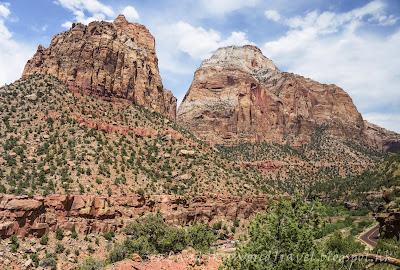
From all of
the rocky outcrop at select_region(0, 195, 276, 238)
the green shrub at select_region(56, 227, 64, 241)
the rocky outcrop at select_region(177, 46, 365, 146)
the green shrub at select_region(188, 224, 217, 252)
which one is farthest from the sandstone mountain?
the green shrub at select_region(56, 227, 64, 241)

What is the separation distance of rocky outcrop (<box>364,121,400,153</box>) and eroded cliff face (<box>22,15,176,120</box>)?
421 feet

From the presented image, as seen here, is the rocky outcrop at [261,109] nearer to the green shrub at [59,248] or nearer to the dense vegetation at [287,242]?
the green shrub at [59,248]

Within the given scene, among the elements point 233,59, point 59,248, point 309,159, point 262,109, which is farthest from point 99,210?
point 233,59

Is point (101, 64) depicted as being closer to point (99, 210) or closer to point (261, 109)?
point (99, 210)

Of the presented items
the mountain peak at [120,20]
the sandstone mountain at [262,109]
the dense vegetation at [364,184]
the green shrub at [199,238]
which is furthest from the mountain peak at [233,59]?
the green shrub at [199,238]

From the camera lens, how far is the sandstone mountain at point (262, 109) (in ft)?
A: 440

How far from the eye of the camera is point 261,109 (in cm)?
14200

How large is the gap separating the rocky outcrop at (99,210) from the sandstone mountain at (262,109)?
76.8m

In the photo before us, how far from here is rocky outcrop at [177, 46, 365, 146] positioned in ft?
440

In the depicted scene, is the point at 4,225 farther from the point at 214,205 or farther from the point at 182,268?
the point at 214,205

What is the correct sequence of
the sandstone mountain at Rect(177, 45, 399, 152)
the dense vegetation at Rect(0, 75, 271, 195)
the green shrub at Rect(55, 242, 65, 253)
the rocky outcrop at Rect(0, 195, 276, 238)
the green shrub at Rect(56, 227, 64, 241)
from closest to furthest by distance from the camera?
the green shrub at Rect(55, 242, 65, 253) < the rocky outcrop at Rect(0, 195, 276, 238) < the green shrub at Rect(56, 227, 64, 241) < the dense vegetation at Rect(0, 75, 271, 195) < the sandstone mountain at Rect(177, 45, 399, 152)

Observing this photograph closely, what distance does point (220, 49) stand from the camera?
19225cm

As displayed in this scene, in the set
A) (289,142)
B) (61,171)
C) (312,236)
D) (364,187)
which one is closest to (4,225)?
(61,171)

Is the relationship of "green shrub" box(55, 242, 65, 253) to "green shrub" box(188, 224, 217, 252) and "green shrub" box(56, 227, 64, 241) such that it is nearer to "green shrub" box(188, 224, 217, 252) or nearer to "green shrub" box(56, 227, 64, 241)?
"green shrub" box(56, 227, 64, 241)
